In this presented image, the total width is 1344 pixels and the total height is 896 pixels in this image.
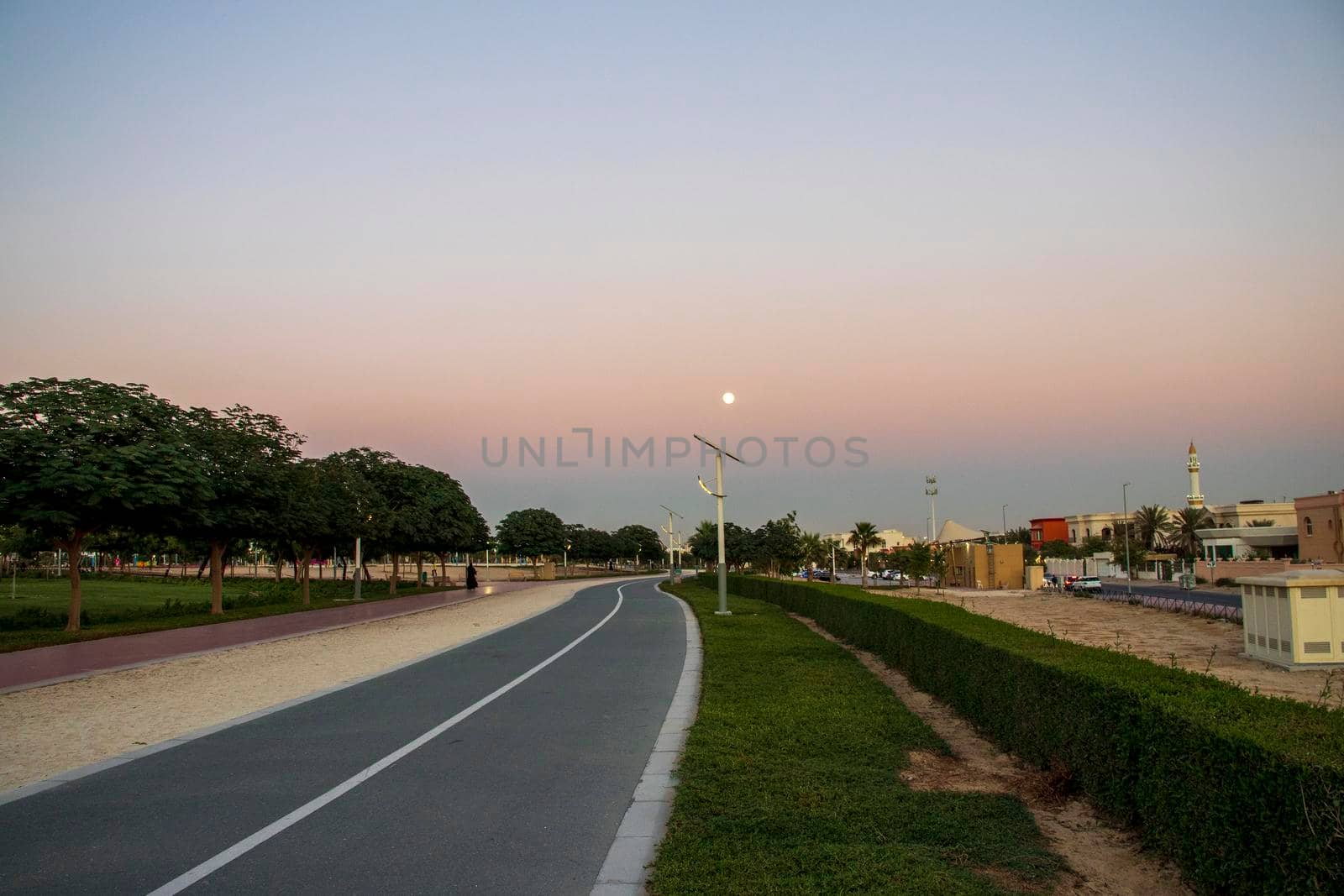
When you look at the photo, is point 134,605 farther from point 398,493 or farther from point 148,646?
point 148,646

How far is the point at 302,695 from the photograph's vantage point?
12172 mm

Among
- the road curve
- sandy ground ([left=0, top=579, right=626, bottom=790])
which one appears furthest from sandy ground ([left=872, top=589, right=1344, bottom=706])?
sandy ground ([left=0, top=579, right=626, bottom=790])

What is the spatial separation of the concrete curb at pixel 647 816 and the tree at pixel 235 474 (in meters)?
17.5

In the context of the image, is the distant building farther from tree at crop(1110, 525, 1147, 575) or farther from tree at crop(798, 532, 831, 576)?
tree at crop(798, 532, 831, 576)

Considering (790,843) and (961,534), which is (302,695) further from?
(961,534)

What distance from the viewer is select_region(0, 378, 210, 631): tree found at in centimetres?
1945

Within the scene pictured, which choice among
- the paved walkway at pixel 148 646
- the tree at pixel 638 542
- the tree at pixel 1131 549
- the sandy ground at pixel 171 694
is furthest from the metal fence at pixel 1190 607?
the tree at pixel 638 542

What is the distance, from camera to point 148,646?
19188 millimetres

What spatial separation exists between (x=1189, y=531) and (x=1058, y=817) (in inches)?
3486

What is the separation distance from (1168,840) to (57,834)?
22.5 feet

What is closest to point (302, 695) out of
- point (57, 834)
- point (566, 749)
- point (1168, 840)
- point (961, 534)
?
point (566, 749)

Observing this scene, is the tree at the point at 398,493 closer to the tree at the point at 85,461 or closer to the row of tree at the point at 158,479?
the row of tree at the point at 158,479

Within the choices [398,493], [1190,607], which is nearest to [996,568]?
[1190,607]

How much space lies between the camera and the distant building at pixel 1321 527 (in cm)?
5788
